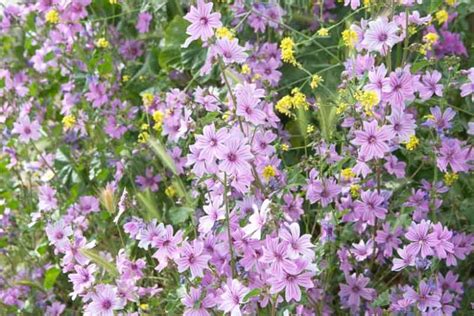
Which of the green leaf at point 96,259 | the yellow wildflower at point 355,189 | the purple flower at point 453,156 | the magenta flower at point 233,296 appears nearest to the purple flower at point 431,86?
the purple flower at point 453,156

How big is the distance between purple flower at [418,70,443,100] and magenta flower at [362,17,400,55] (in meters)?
0.18

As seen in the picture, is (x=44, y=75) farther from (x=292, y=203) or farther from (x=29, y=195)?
(x=292, y=203)

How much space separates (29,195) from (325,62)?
1002 millimetres

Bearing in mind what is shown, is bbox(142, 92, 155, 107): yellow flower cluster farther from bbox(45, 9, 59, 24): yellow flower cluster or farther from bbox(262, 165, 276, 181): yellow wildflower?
bbox(262, 165, 276, 181): yellow wildflower

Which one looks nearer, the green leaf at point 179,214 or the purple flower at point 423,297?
the purple flower at point 423,297

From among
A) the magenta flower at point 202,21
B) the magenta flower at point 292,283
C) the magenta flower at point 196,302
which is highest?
the magenta flower at point 202,21

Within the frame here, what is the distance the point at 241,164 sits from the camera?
1.70m

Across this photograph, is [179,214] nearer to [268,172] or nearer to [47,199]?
[268,172]

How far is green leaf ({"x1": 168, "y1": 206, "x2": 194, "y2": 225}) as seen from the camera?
7.13ft

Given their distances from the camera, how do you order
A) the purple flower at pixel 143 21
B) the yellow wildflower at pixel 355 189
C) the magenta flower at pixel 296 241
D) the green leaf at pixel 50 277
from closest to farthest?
1. the magenta flower at pixel 296 241
2. the yellow wildflower at pixel 355 189
3. the green leaf at pixel 50 277
4. the purple flower at pixel 143 21

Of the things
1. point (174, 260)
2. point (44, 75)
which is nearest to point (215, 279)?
point (174, 260)

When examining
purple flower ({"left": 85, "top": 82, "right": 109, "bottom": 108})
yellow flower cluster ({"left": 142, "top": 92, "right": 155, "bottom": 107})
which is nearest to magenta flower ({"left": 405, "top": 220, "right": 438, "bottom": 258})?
yellow flower cluster ({"left": 142, "top": 92, "right": 155, "bottom": 107})

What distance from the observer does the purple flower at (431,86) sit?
1.94 metres

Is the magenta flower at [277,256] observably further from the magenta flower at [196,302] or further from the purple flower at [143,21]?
the purple flower at [143,21]
